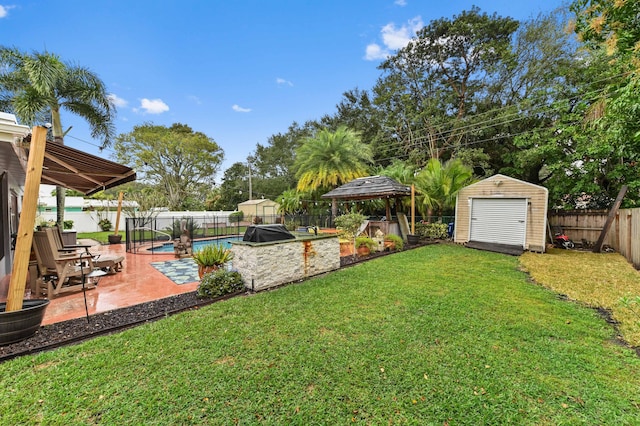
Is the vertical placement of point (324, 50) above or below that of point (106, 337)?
above

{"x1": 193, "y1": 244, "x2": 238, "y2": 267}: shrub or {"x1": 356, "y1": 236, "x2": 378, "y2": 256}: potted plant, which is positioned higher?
{"x1": 193, "y1": 244, "x2": 238, "y2": 267}: shrub

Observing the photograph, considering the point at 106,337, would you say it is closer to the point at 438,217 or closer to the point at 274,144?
the point at 438,217

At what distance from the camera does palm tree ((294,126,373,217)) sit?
1535 cm

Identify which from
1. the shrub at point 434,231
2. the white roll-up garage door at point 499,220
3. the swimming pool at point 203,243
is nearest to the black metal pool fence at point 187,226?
the swimming pool at point 203,243

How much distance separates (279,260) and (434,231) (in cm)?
889

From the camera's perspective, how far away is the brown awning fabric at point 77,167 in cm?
375

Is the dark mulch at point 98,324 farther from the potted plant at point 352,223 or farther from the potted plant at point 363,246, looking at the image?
the potted plant at point 363,246

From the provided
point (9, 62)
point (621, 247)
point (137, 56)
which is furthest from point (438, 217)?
point (9, 62)

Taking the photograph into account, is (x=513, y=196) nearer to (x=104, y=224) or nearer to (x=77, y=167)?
(x=77, y=167)

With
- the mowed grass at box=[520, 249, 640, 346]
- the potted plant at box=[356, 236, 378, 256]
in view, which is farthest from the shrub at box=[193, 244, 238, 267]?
the mowed grass at box=[520, 249, 640, 346]

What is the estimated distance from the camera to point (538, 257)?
8.16m

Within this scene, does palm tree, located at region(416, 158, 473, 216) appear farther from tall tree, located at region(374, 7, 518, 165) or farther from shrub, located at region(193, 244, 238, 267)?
shrub, located at region(193, 244, 238, 267)

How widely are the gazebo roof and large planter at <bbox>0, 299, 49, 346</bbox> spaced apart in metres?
9.82

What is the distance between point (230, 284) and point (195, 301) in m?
0.64
